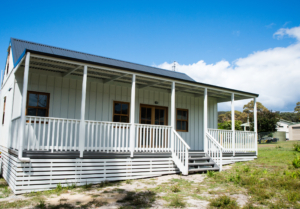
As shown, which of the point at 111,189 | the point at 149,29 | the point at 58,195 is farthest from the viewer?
the point at 149,29

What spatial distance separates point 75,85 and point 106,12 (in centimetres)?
723

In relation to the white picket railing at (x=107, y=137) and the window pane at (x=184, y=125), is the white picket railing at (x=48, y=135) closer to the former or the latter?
the white picket railing at (x=107, y=137)

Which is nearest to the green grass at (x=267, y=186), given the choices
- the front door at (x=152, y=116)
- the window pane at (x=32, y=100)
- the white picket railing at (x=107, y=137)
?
the white picket railing at (x=107, y=137)

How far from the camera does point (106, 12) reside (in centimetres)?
1455

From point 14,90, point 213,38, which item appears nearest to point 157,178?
point 14,90

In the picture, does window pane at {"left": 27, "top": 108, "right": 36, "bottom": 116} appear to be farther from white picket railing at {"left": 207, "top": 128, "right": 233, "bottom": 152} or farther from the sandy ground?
white picket railing at {"left": 207, "top": 128, "right": 233, "bottom": 152}

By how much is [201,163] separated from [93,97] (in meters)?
4.79

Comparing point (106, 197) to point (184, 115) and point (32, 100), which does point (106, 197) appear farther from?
point (184, 115)

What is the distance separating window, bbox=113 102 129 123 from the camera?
32.7 ft

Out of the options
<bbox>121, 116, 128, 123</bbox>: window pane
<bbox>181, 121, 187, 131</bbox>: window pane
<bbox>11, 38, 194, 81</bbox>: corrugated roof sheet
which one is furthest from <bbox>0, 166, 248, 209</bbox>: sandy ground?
<bbox>181, 121, 187, 131</bbox>: window pane

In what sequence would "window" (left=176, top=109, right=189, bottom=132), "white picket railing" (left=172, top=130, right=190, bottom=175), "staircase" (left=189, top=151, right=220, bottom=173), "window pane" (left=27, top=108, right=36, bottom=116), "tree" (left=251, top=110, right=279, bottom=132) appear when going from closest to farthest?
"white picket railing" (left=172, top=130, right=190, bottom=175) < "window pane" (left=27, top=108, right=36, bottom=116) < "staircase" (left=189, top=151, right=220, bottom=173) < "window" (left=176, top=109, right=189, bottom=132) < "tree" (left=251, top=110, right=279, bottom=132)

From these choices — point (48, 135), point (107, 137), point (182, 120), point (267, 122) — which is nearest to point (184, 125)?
point (182, 120)

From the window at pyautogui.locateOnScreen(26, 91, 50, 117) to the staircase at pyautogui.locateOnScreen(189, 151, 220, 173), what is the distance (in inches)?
215

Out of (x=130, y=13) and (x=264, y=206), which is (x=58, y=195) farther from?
(x=130, y=13)
